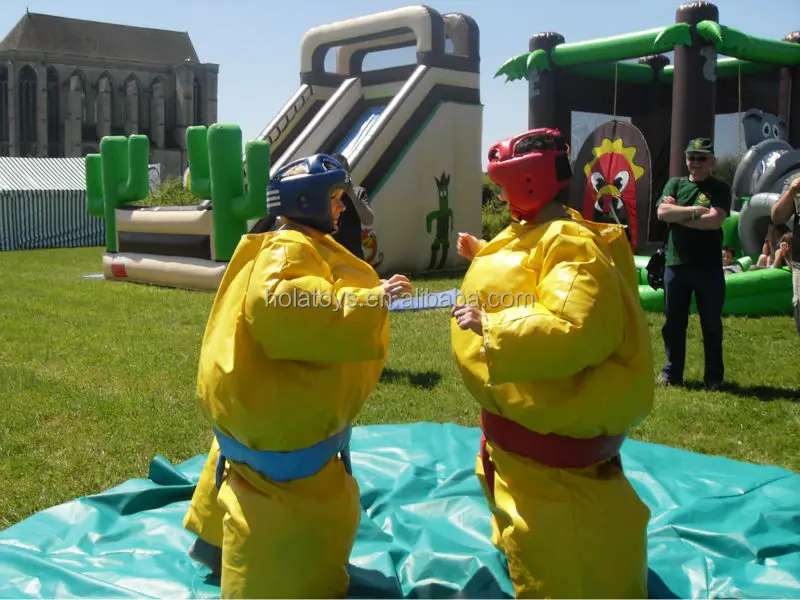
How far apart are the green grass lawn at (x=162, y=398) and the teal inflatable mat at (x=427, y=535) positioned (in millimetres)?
406

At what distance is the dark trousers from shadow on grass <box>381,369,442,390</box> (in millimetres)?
1587

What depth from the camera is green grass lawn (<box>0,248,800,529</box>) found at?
13.6 ft

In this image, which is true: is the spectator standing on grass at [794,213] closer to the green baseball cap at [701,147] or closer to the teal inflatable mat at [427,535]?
the green baseball cap at [701,147]

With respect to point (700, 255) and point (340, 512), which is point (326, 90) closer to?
point (700, 255)

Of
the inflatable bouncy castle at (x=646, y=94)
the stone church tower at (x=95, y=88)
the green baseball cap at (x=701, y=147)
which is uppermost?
the stone church tower at (x=95, y=88)

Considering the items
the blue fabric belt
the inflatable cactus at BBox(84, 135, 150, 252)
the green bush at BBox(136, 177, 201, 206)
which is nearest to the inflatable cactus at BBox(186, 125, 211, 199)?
the inflatable cactus at BBox(84, 135, 150, 252)

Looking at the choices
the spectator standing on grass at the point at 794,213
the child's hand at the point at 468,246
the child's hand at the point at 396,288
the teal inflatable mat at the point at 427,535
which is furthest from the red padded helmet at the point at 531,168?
the spectator standing on grass at the point at 794,213

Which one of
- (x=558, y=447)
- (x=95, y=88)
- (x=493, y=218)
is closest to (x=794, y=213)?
(x=558, y=447)

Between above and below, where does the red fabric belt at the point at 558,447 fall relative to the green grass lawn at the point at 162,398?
above

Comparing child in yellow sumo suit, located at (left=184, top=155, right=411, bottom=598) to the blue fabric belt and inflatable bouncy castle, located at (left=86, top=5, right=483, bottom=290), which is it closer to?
the blue fabric belt

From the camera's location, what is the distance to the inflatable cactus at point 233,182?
31.0ft

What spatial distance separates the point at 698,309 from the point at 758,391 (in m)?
0.66

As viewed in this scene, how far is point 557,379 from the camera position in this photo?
2.22 metres

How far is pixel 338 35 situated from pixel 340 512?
1152cm
